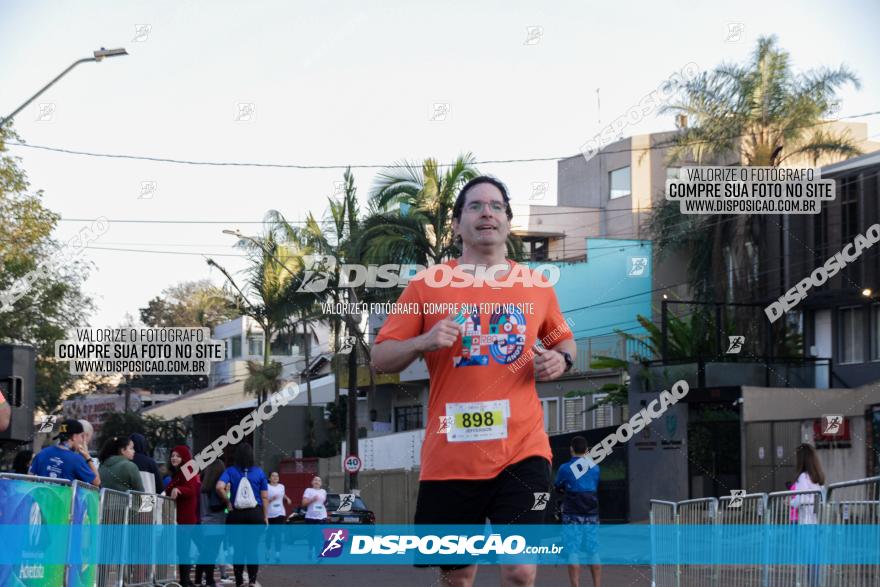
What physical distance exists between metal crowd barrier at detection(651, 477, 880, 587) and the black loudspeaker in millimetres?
5484

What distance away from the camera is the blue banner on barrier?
5.23 metres

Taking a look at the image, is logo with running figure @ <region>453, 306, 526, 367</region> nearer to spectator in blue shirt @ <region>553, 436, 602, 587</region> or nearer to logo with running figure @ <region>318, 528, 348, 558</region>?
spectator in blue shirt @ <region>553, 436, 602, 587</region>

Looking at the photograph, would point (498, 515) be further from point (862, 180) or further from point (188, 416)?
point (188, 416)

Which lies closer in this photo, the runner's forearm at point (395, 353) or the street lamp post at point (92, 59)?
the runner's forearm at point (395, 353)

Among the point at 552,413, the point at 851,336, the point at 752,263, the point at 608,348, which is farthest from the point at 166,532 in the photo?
the point at 608,348

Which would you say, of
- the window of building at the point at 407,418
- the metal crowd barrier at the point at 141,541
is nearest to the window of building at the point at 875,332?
the window of building at the point at 407,418

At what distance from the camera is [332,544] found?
22.0m

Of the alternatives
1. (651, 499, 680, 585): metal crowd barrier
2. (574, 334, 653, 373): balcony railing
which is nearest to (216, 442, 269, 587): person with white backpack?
(651, 499, 680, 585): metal crowd barrier

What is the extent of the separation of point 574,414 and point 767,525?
1245 inches

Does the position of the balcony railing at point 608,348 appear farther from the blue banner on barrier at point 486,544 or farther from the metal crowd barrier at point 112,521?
the metal crowd barrier at point 112,521

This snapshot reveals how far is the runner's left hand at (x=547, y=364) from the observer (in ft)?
16.8

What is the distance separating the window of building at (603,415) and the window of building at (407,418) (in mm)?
12932

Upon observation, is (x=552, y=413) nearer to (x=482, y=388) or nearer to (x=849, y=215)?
(x=849, y=215)

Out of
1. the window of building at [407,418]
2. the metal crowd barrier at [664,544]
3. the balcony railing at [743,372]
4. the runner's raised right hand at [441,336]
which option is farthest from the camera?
the window of building at [407,418]
